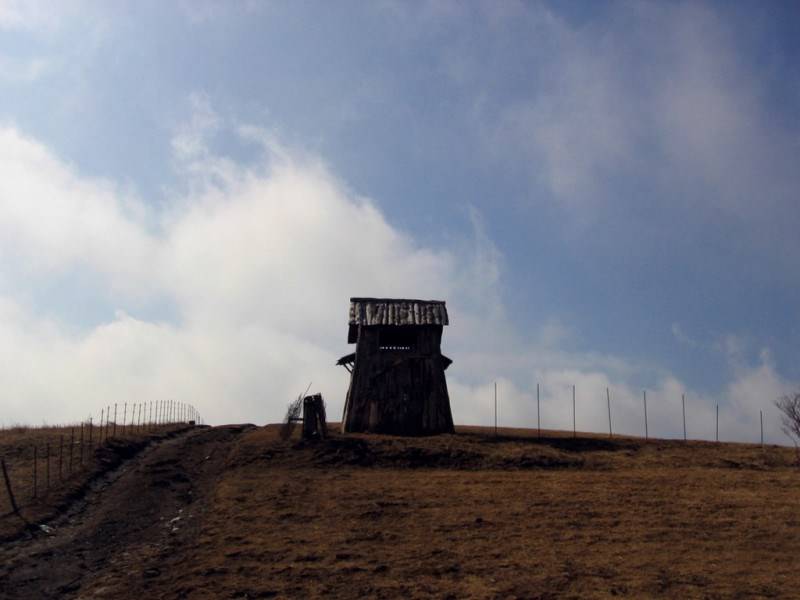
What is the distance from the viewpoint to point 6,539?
2112cm

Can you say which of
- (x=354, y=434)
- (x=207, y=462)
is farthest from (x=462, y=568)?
(x=354, y=434)

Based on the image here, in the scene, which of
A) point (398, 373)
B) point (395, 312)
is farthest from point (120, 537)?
point (395, 312)

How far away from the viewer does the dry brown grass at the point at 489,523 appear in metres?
18.3

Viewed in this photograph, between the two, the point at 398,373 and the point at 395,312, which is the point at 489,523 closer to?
the point at 398,373

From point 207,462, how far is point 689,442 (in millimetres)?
25468

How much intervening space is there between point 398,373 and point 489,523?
17.0m

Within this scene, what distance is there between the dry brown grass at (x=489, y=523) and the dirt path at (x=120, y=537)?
0.81m

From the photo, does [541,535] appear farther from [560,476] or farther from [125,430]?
[125,430]

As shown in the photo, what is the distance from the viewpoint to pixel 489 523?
23375 millimetres

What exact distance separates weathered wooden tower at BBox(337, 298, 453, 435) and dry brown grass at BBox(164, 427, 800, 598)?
3.22m

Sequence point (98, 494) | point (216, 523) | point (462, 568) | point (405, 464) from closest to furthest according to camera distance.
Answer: point (462, 568)
point (216, 523)
point (98, 494)
point (405, 464)

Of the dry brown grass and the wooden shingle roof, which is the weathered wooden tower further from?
the dry brown grass

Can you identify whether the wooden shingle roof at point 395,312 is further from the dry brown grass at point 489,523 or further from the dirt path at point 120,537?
the dirt path at point 120,537

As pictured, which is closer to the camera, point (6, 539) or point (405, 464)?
point (6, 539)
